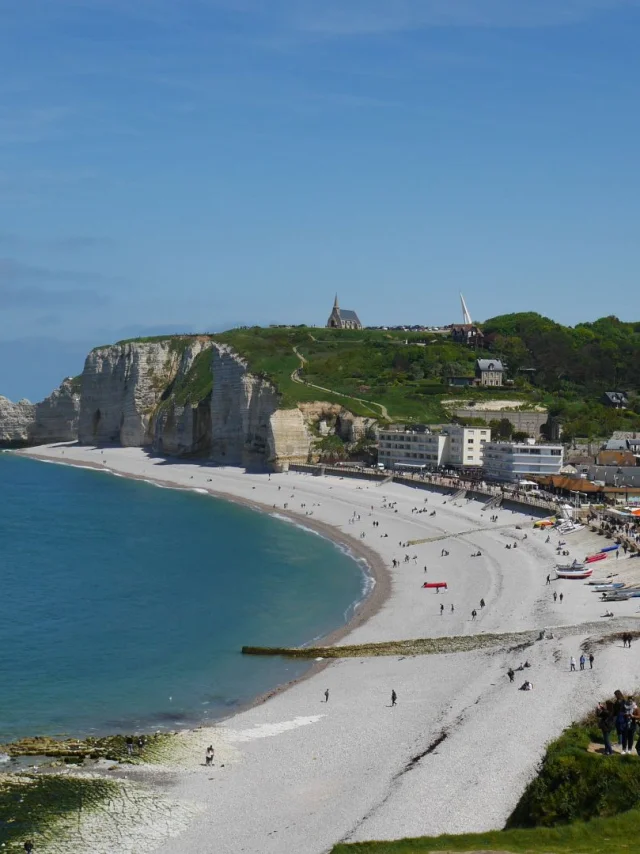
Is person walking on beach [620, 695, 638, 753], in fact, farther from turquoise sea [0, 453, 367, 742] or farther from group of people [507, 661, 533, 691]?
turquoise sea [0, 453, 367, 742]

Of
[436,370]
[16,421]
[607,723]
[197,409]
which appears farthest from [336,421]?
[607,723]

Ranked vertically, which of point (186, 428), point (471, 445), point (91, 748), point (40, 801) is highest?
point (186, 428)

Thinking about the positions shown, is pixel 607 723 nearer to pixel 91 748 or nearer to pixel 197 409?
pixel 91 748

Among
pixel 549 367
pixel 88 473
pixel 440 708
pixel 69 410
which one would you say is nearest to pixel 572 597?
pixel 440 708

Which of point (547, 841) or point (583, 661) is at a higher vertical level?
point (583, 661)

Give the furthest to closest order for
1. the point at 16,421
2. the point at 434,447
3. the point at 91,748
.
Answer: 1. the point at 16,421
2. the point at 434,447
3. the point at 91,748

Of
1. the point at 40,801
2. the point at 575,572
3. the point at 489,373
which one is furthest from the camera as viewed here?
the point at 489,373

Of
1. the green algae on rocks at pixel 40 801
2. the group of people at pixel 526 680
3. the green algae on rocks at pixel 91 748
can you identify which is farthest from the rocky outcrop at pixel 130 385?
the green algae on rocks at pixel 40 801
